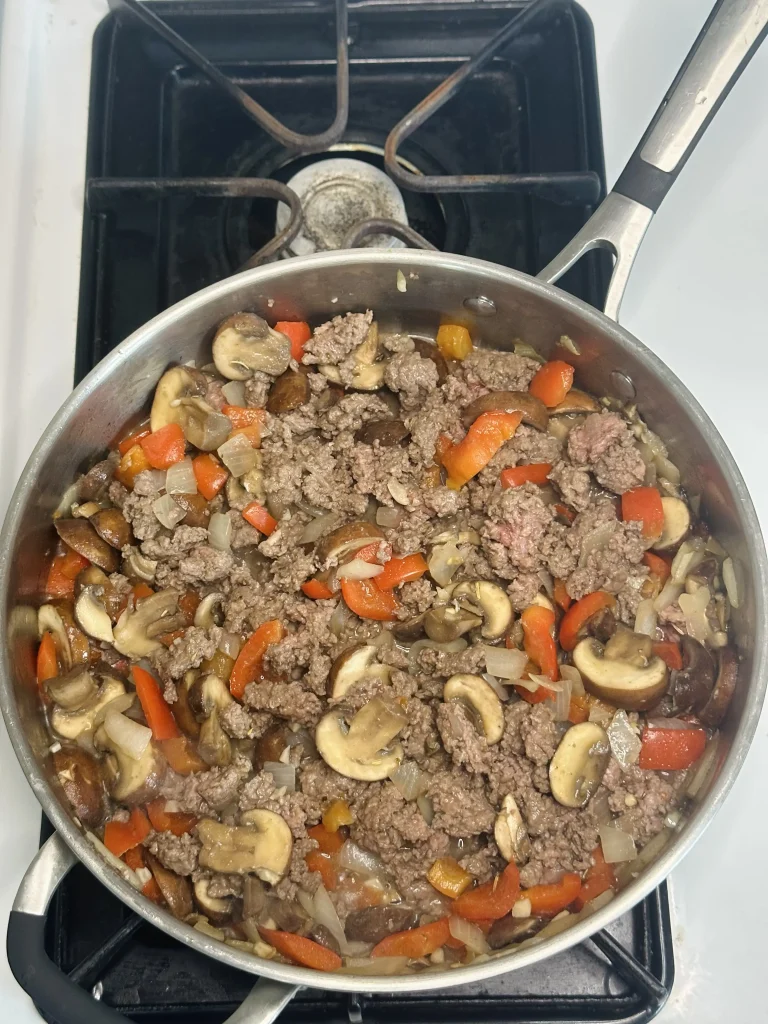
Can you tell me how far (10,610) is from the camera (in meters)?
1.65

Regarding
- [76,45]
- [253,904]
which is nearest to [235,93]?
[76,45]

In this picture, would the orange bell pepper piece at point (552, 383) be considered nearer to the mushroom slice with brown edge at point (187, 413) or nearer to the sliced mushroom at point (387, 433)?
the sliced mushroom at point (387, 433)

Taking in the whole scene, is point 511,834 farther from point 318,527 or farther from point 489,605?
point 318,527

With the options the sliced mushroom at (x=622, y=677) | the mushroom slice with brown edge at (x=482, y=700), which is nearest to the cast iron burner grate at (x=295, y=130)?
the sliced mushroom at (x=622, y=677)

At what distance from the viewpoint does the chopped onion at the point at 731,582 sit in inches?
69.5

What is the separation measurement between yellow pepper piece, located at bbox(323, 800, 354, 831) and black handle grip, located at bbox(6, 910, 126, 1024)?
52cm

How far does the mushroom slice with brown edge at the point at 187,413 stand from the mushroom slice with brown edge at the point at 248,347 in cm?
10

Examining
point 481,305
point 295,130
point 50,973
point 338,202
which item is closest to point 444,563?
point 481,305

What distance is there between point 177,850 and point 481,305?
1425 mm

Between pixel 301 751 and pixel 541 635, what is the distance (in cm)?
61

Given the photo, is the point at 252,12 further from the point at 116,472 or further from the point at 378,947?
the point at 378,947

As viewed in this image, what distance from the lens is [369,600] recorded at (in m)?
1.85

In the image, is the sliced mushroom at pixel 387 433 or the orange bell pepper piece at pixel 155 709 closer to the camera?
the orange bell pepper piece at pixel 155 709

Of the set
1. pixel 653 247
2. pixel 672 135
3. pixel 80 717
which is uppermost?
pixel 672 135
